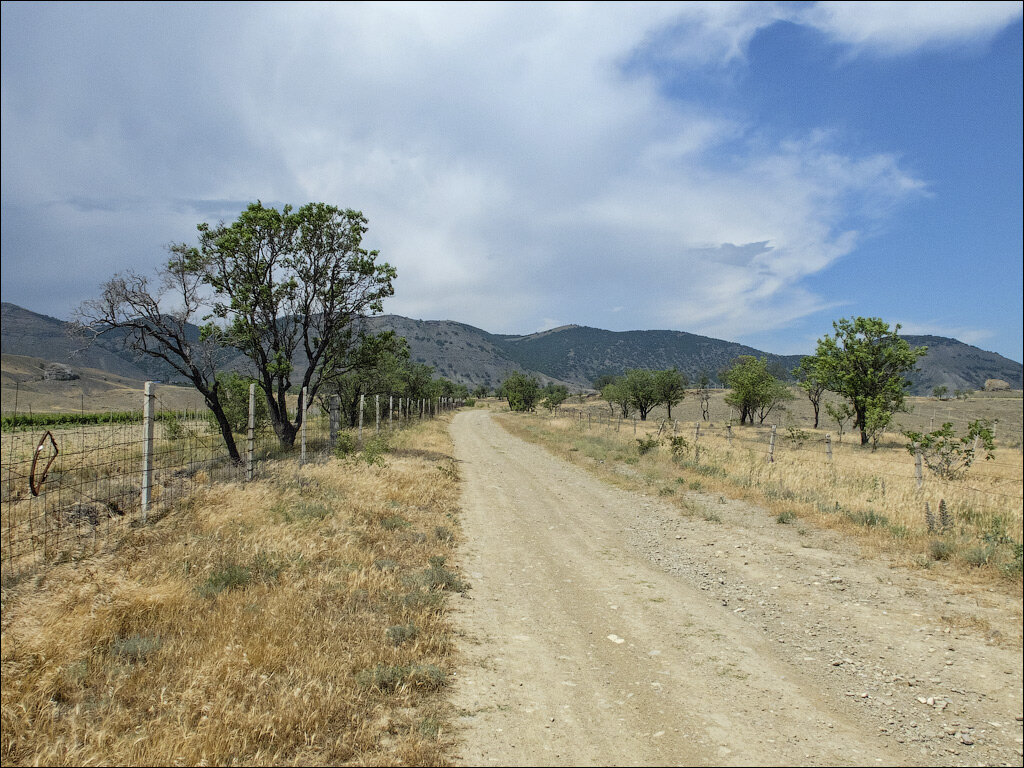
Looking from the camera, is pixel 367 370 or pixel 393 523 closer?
pixel 393 523

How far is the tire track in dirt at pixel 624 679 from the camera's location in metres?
3.79

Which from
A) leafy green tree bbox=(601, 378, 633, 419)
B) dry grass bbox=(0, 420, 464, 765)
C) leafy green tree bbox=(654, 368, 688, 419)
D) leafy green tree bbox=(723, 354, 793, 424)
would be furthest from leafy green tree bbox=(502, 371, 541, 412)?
dry grass bbox=(0, 420, 464, 765)

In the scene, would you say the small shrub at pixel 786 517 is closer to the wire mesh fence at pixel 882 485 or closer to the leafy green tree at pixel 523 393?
the wire mesh fence at pixel 882 485

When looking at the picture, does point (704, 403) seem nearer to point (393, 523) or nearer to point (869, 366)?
point (869, 366)

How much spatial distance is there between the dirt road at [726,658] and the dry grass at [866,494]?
93cm

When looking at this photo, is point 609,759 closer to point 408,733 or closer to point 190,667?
point 408,733

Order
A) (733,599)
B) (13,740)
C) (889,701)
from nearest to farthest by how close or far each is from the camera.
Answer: (13,740) < (889,701) < (733,599)

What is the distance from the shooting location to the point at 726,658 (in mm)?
5277

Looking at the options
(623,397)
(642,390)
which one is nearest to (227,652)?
(642,390)

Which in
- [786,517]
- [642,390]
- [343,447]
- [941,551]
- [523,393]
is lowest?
[786,517]

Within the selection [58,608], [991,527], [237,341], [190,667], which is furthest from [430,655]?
[237,341]

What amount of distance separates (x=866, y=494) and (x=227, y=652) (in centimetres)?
1428

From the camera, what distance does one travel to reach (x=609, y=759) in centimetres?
362

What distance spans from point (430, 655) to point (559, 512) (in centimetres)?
766
